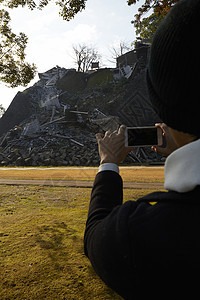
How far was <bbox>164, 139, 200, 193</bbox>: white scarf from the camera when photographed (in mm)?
758

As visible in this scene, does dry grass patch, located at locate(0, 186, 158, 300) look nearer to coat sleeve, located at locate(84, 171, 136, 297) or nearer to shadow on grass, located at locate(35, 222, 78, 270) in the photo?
shadow on grass, located at locate(35, 222, 78, 270)

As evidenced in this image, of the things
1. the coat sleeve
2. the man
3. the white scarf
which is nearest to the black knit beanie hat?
the man

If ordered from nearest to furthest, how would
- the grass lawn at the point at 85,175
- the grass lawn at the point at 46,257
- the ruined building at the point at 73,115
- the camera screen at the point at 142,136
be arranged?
the camera screen at the point at 142,136 < the grass lawn at the point at 46,257 < the grass lawn at the point at 85,175 < the ruined building at the point at 73,115

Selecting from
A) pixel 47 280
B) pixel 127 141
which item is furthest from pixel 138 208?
pixel 47 280

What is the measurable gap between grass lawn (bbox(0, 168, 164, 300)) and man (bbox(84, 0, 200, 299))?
2.88 ft

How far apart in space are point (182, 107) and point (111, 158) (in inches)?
21.1

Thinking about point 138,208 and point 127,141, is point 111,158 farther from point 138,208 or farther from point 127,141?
point 138,208

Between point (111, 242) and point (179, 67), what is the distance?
718mm

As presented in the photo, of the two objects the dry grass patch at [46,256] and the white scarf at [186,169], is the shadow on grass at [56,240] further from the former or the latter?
the white scarf at [186,169]

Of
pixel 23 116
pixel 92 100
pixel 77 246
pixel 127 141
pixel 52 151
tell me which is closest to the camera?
pixel 127 141

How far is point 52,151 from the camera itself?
18609mm

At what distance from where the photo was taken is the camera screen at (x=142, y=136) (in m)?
1.43

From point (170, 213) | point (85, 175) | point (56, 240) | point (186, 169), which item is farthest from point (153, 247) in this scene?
point (85, 175)

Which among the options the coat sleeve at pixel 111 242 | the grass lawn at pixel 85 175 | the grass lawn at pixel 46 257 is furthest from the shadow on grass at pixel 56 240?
the grass lawn at pixel 85 175
